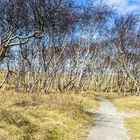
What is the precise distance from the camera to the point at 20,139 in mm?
10602

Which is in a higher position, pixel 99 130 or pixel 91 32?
pixel 91 32

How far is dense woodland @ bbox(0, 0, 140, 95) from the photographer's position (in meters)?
20.1

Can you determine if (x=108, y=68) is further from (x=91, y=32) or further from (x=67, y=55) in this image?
(x=91, y=32)

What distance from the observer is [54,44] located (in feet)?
127

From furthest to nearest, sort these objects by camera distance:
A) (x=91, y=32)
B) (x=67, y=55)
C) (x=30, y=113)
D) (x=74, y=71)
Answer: (x=67, y=55)
(x=74, y=71)
(x=91, y=32)
(x=30, y=113)

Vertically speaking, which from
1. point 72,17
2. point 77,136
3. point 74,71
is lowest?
point 77,136

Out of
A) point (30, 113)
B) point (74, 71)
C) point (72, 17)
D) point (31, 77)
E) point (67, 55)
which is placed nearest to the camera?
point (30, 113)

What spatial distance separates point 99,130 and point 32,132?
4207 mm

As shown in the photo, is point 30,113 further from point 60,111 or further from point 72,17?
point 72,17

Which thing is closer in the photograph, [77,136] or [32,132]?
[32,132]

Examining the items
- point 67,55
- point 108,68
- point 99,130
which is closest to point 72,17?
point 99,130

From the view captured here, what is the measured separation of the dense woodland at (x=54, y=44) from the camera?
2012cm

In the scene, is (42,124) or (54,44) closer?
(42,124)

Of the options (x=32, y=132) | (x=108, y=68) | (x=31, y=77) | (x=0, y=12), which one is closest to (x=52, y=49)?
(x=31, y=77)
